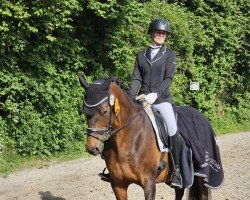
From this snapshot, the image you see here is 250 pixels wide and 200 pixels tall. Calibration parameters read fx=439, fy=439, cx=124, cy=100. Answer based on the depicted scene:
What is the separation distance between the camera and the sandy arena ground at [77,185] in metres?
7.78

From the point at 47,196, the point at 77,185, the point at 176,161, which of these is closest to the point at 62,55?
the point at 77,185

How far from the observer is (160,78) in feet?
18.6

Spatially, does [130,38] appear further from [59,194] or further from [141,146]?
[141,146]

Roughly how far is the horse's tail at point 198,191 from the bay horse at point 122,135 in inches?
45.0

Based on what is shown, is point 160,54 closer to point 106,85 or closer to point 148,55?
point 148,55

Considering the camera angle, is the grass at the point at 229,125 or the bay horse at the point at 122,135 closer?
the bay horse at the point at 122,135

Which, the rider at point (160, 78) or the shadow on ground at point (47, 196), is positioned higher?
the rider at point (160, 78)

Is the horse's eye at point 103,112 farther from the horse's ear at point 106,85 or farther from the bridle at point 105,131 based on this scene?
the horse's ear at point 106,85

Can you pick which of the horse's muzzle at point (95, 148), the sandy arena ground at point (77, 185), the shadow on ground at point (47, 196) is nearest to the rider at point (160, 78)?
the horse's muzzle at point (95, 148)

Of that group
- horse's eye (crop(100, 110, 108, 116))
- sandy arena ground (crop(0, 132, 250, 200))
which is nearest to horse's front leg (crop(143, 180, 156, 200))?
horse's eye (crop(100, 110, 108, 116))

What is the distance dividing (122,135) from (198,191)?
6.83 feet

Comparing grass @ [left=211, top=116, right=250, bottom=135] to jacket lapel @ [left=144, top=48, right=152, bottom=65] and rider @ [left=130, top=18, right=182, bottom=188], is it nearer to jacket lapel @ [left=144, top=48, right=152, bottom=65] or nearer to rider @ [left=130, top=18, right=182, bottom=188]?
rider @ [left=130, top=18, right=182, bottom=188]

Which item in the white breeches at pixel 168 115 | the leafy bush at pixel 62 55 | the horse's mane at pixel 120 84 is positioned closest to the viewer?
the horse's mane at pixel 120 84

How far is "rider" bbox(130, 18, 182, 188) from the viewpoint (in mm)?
5602
